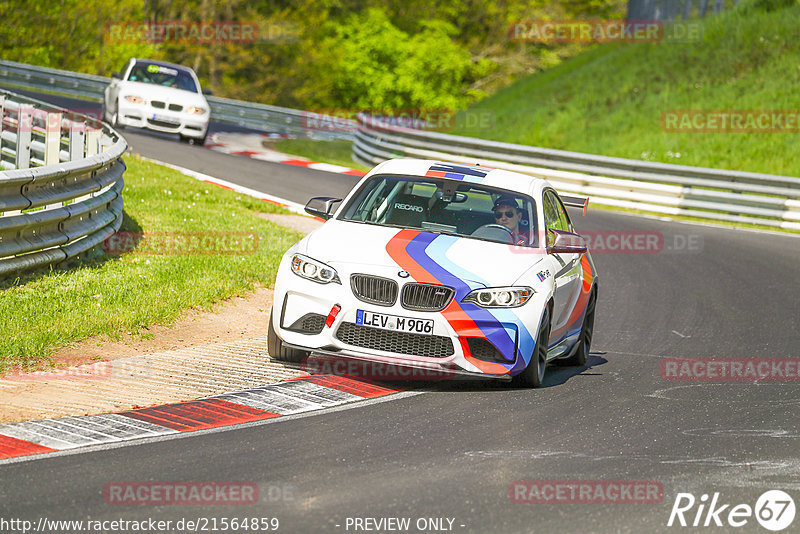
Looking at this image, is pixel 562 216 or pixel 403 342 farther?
pixel 562 216

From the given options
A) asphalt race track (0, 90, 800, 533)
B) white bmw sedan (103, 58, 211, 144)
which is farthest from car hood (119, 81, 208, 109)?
asphalt race track (0, 90, 800, 533)

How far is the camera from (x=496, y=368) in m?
7.53

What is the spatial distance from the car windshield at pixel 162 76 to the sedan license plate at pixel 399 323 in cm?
1949

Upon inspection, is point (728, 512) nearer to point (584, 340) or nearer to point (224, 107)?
point (584, 340)

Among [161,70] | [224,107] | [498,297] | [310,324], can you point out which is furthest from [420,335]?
[224,107]

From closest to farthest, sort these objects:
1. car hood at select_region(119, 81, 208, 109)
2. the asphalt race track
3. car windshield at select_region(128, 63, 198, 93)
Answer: the asphalt race track, car hood at select_region(119, 81, 208, 109), car windshield at select_region(128, 63, 198, 93)

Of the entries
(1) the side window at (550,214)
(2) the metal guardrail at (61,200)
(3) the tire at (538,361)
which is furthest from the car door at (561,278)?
(2) the metal guardrail at (61,200)

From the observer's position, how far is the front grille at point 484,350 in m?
7.46

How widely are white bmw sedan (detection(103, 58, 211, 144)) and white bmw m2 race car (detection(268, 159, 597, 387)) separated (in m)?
17.3

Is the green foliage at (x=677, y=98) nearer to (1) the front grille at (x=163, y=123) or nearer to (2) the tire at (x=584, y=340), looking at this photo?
(1) the front grille at (x=163, y=123)

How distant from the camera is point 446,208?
8688 millimetres

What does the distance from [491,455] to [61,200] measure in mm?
6006

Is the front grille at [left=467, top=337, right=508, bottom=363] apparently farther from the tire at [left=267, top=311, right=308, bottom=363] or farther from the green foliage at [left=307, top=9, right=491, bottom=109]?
the green foliage at [left=307, top=9, right=491, bottom=109]

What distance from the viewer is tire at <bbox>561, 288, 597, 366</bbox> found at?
9.33 meters
